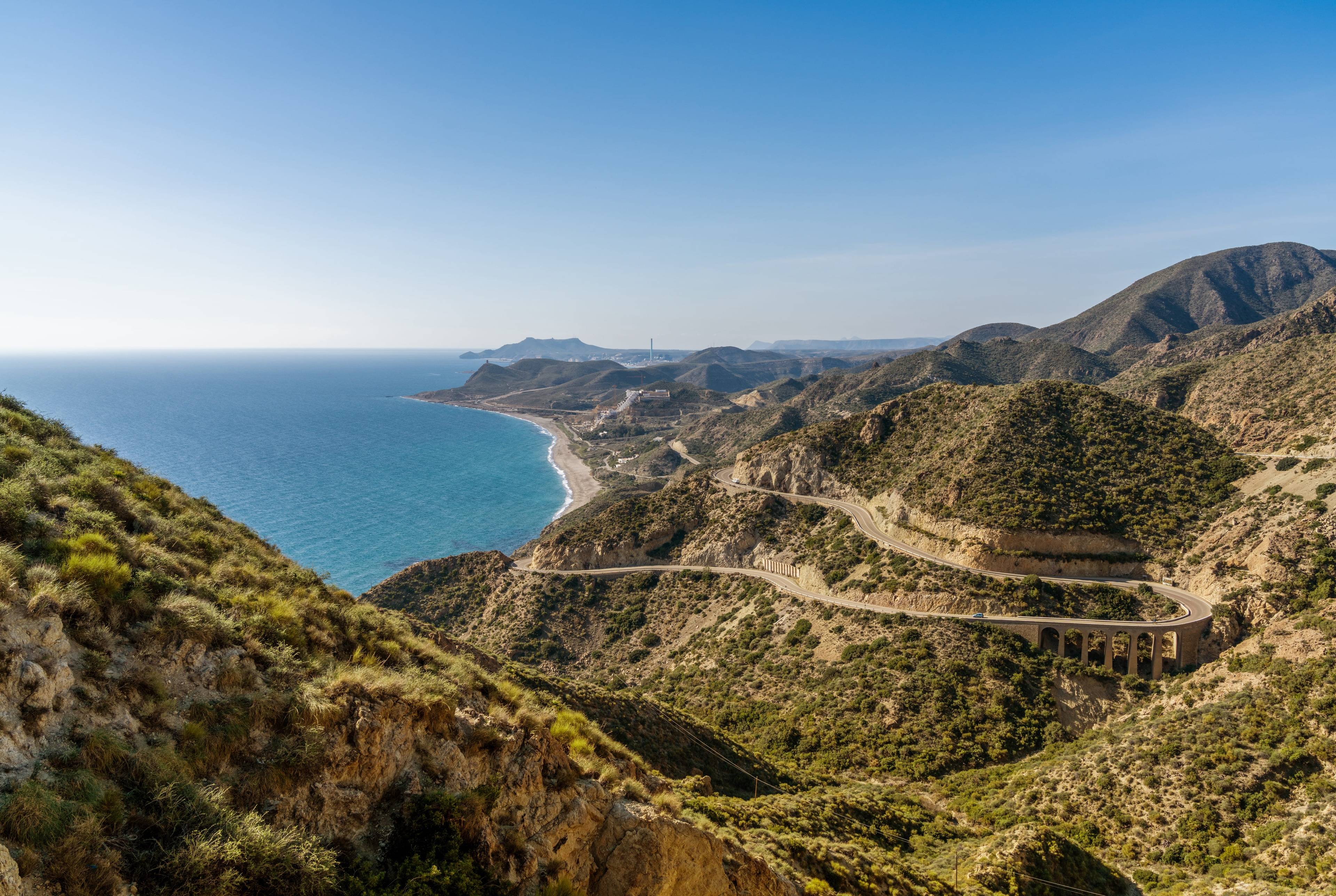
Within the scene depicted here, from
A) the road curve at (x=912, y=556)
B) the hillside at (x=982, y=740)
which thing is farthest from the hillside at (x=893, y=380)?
the hillside at (x=982, y=740)

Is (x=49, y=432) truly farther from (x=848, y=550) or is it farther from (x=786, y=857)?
(x=848, y=550)

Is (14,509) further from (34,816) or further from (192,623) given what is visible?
(34,816)

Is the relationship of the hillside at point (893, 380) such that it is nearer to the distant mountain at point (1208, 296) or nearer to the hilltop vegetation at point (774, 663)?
the distant mountain at point (1208, 296)

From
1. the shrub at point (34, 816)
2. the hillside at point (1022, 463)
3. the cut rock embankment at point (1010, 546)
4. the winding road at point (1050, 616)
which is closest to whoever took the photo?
the shrub at point (34, 816)

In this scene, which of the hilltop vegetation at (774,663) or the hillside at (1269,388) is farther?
the hillside at (1269,388)

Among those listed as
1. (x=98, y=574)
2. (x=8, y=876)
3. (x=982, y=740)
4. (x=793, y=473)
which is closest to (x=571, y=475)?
(x=793, y=473)

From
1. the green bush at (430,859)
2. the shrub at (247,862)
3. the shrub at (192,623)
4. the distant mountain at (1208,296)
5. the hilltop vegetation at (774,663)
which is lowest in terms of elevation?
the hilltop vegetation at (774,663)
